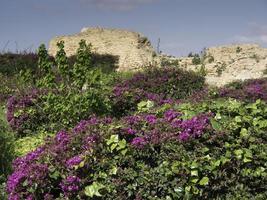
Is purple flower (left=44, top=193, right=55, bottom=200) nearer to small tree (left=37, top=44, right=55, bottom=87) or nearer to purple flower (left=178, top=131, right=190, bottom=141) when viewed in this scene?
purple flower (left=178, top=131, right=190, bottom=141)

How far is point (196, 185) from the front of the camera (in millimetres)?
6172

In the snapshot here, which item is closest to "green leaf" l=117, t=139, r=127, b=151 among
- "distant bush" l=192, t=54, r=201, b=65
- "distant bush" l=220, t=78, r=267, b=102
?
"distant bush" l=220, t=78, r=267, b=102

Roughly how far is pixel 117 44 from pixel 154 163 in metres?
25.5

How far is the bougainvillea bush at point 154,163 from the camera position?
615 cm

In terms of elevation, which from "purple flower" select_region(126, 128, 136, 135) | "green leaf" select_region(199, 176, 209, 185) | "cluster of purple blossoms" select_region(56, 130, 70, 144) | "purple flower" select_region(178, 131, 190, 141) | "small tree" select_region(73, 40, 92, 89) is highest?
"small tree" select_region(73, 40, 92, 89)

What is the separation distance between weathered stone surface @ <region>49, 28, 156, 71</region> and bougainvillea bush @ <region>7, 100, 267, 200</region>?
22252mm

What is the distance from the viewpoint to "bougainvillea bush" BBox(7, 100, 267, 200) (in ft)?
20.2

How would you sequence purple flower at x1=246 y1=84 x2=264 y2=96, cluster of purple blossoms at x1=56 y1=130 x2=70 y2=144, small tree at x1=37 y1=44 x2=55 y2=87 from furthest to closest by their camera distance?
1. small tree at x1=37 y1=44 x2=55 y2=87
2. purple flower at x1=246 y1=84 x2=264 y2=96
3. cluster of purple blossoms at x1=56 y1=130 x2=70 y2=144

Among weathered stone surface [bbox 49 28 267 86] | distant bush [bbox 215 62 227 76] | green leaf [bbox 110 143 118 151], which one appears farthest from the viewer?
weathered stone surface [bbox 49 28 267 86]

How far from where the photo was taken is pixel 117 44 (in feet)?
104

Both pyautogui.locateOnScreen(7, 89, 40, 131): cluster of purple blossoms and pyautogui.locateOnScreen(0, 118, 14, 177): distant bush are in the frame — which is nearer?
pyautogui.locateOnScreen(0, 118, 14, 177): distant bush

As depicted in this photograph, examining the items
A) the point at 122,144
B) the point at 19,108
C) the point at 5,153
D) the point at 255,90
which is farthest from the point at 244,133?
the point at 19,108

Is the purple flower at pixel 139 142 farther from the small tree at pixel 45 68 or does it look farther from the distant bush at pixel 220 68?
the distant bush at pixel 220 68

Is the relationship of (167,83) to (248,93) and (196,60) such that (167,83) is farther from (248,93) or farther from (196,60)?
(196,60)
